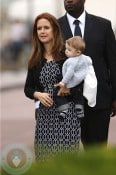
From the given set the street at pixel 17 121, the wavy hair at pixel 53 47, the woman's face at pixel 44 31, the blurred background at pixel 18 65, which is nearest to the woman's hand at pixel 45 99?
the wavy hair at pixel 53 47

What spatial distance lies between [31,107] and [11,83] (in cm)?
629

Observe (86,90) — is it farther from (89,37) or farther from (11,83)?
(11,83)

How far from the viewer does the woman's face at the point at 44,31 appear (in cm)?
634

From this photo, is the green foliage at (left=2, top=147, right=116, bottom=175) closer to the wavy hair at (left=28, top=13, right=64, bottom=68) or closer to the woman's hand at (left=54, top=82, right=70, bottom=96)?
the woman's hand at (left=54, top=82, right=70, bottom=96)

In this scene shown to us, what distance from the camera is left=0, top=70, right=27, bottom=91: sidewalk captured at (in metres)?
23.4

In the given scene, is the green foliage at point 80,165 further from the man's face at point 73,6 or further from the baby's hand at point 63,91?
the man's face at point 73,6

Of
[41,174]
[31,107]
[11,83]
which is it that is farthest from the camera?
[11,83]

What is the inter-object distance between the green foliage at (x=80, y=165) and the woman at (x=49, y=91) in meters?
1.99

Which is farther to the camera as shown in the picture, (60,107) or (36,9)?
(36,9)

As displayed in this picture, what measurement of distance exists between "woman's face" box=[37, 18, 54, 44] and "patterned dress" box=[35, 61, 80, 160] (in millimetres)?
174

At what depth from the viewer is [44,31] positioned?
6.34m

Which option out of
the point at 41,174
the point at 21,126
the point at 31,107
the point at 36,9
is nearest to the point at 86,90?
the point at 41,174

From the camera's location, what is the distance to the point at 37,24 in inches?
251

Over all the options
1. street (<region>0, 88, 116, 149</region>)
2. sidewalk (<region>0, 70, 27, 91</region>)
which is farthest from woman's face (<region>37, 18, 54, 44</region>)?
sidewalk (<region>0, 70, 27, 91</region>)
